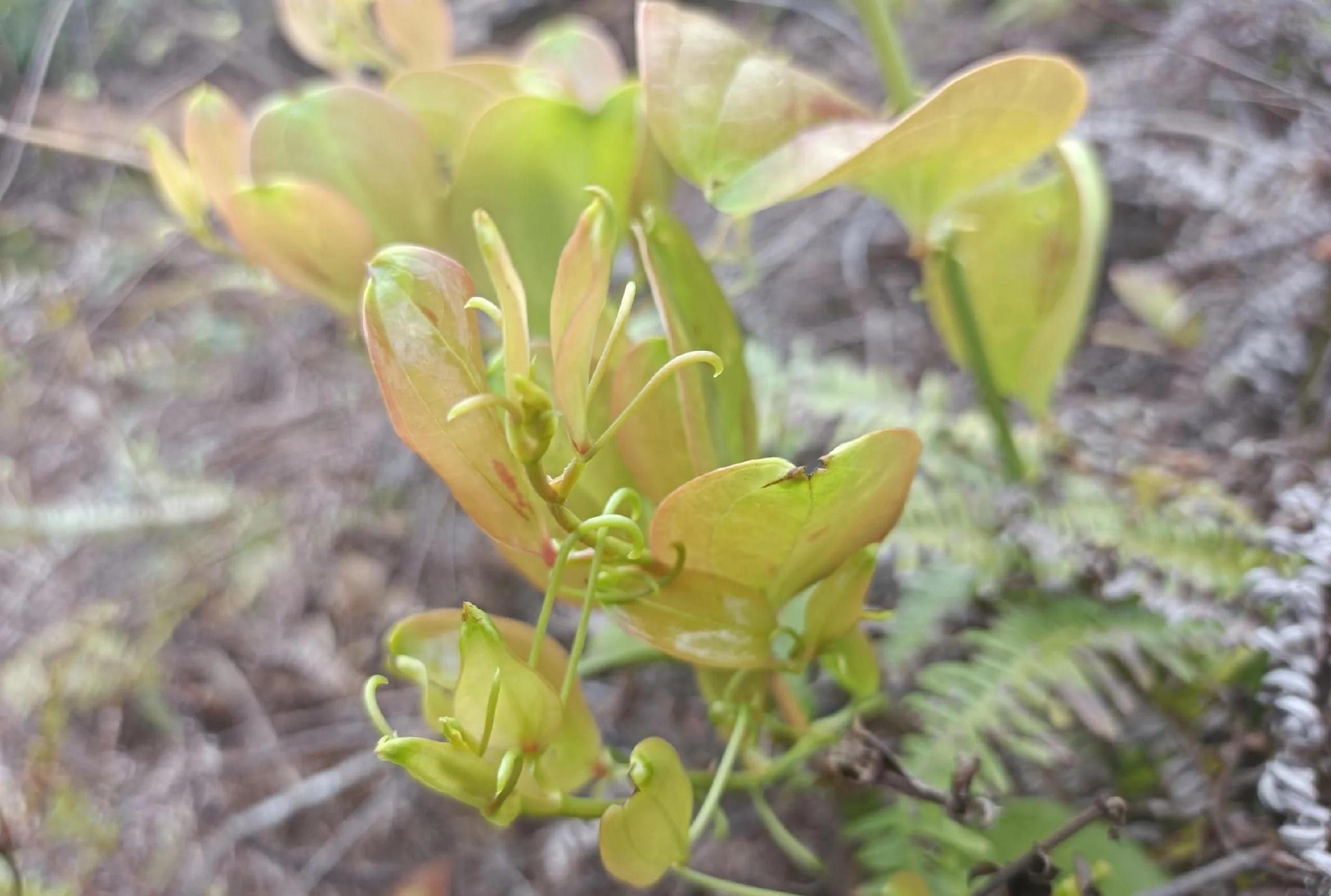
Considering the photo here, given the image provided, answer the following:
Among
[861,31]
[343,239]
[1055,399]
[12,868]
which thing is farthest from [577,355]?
[861,31]

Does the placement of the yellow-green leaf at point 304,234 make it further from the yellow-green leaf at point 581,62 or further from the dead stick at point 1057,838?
the dead stick at point 1057,838

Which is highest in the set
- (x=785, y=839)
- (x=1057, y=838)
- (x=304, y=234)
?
(x=304, y=234)

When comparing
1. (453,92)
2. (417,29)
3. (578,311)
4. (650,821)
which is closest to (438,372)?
(578,311)

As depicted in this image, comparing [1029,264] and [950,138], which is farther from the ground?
[950,138]

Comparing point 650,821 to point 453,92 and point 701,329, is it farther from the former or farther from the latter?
point 453,92

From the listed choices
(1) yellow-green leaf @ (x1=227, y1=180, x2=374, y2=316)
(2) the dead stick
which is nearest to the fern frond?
(2) the dead stick

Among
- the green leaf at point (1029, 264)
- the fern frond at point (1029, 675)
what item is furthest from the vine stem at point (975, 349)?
the fern frond at point (1029, 675)

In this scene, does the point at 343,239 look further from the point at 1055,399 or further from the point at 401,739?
the point at 1055,399

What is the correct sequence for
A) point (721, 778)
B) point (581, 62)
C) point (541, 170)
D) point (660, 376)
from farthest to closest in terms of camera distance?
1. point (581, 62)
2. point (541, 170)
3. point (721, 778)
4. point (660, 376)
